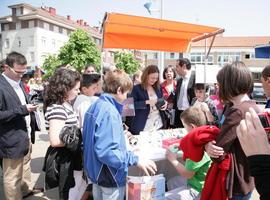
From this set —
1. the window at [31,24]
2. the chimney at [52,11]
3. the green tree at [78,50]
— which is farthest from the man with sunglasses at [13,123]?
the chimney at [52,11]

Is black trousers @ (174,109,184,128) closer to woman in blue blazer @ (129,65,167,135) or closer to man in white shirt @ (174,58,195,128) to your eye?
man in white shirt @ (174,58,195,128)

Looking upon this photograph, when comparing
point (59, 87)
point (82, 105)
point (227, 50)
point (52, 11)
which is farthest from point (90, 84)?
point (52, 11)

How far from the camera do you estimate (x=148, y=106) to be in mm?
4016

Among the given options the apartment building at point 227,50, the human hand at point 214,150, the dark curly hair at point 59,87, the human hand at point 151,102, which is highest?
the apartment building at point 227,50

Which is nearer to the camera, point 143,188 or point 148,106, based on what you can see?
point 143,188

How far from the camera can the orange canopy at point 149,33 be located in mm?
4168

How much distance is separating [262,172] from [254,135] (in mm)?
139

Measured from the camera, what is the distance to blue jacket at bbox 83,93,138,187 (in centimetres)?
196

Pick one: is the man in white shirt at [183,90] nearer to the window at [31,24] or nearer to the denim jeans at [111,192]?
the denim jeans at [111,192]

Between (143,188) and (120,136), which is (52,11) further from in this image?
(143,188)

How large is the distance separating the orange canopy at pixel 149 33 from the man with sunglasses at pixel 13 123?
1.51 metres

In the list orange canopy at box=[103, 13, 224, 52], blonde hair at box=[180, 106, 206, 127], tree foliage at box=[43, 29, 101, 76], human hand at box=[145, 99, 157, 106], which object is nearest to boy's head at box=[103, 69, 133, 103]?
blonde hair at box=[180, 106, 206, 127]

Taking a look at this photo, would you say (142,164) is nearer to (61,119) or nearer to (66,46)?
(61,119)

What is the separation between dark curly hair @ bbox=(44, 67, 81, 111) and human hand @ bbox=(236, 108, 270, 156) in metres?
1.98
